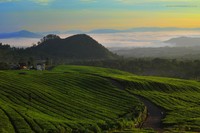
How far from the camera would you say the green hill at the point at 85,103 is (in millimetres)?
52375

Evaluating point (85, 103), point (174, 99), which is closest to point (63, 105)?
point (85, 103)

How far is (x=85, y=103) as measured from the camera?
71.4 metres

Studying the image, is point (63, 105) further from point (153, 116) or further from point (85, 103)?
point (153, 116)

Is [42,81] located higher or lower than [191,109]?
higher

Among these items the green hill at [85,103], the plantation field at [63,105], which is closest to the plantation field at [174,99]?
the green hill at [85,103]

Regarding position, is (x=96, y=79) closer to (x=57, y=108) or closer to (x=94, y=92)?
(x=94, y=92)

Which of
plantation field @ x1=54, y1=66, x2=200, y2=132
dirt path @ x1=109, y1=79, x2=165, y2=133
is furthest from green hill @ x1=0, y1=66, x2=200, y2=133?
dirt path @ x1=109, y1=79, x2=165, y2=133

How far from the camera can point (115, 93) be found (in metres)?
85.4

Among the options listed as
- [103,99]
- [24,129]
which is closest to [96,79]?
[103,99]

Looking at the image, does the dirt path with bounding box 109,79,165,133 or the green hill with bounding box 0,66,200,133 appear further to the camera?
the dirt path with bounding box 109,79,165,133

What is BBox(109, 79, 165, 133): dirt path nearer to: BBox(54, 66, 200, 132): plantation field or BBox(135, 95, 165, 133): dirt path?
BBox(135, 95, 165, 133): dirt path

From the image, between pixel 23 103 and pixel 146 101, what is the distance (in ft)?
91.8

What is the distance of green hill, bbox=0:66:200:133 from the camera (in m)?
52.4

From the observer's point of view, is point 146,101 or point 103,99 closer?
point 103,99
